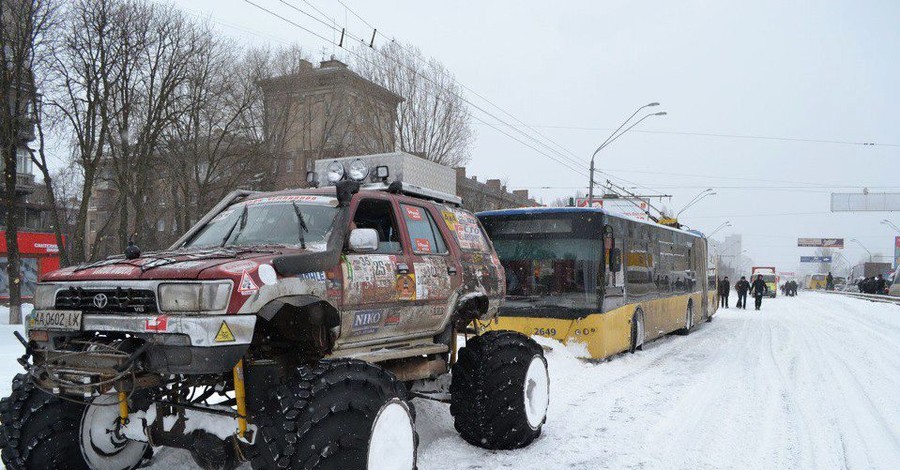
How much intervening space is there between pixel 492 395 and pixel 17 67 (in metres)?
18.2

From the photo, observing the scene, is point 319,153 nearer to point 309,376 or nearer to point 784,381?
point 784,381

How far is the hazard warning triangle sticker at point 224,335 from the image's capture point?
3.98 m

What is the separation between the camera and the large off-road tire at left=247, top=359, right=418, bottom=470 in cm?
399

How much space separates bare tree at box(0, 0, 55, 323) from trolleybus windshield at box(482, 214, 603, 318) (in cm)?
1437

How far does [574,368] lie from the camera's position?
11586 millimetres

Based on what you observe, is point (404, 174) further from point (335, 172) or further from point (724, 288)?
point (724, 288)

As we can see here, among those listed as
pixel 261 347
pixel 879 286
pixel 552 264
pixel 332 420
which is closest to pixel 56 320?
pixel 261 347

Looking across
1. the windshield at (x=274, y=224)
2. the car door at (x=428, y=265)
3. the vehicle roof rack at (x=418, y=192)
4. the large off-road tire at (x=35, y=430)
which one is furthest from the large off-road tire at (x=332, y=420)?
the vehicle roof rack at (x=418, y=192)

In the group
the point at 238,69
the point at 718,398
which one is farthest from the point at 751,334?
the point at 238,69

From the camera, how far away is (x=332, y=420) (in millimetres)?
4141

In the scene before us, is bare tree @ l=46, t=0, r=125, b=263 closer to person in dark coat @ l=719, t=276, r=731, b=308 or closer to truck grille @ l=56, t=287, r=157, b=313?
truck grille @ l=56, t=287, r=157, b=313

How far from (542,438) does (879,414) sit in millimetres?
4515

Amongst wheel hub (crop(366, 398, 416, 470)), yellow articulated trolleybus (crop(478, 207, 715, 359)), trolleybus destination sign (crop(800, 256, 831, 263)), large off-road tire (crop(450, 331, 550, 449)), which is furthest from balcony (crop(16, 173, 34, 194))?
trolleybus destination sign (crop(800, 256, 831, 263))

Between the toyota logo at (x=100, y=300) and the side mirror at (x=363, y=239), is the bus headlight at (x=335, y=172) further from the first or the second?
the toyota logo at (x=100, y=300)
